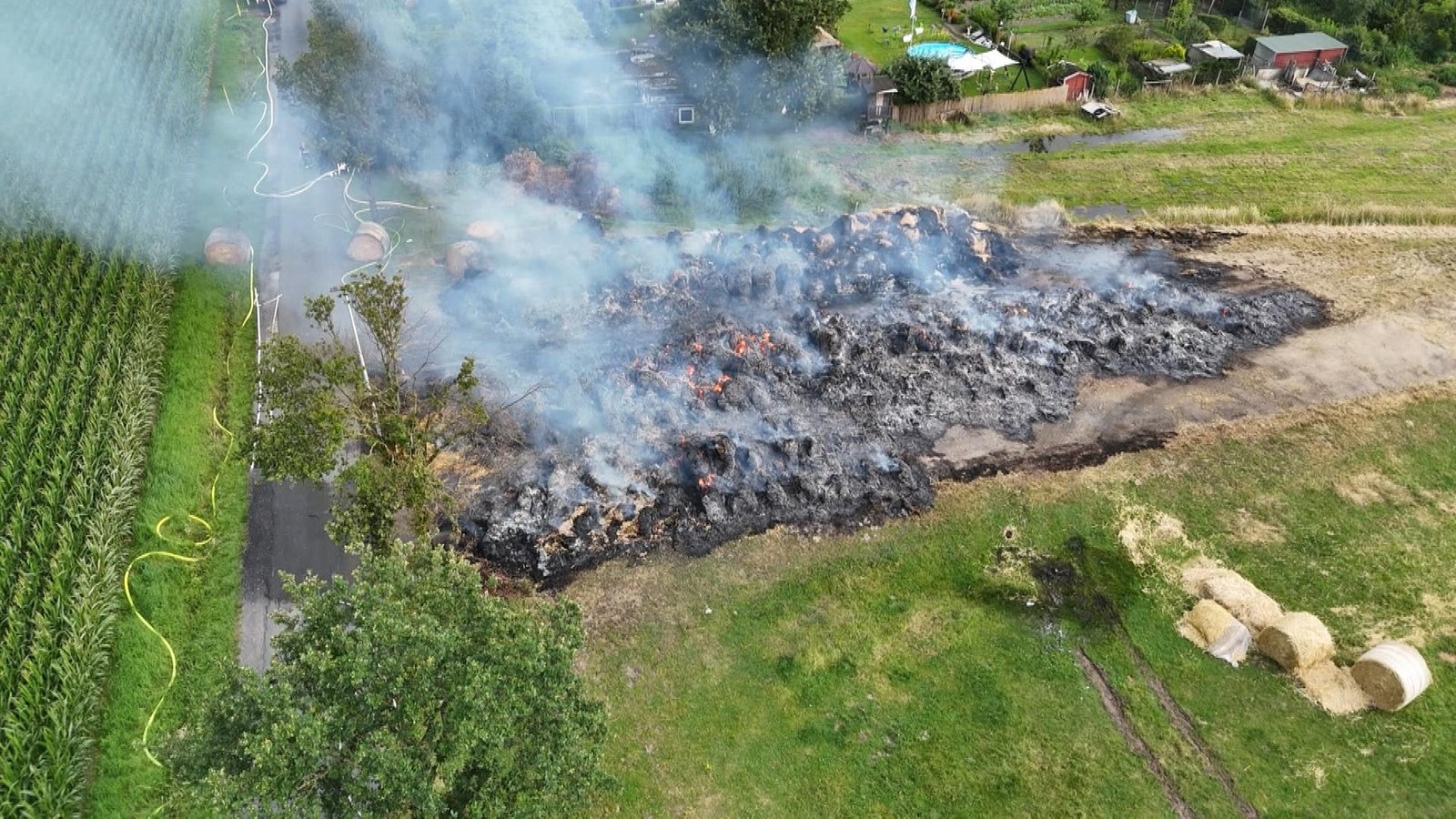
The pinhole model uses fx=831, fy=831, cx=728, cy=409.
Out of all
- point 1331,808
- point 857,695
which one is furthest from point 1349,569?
point 857,695

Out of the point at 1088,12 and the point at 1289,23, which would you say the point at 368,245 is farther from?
the point at 1289,23

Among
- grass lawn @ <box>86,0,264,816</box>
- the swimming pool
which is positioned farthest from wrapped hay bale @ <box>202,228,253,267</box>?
the swimming pool

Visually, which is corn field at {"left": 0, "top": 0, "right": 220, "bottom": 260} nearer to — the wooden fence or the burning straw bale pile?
the burning straw bale pile

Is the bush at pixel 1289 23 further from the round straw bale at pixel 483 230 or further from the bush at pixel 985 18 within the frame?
the round straw bale at pixel 483 230

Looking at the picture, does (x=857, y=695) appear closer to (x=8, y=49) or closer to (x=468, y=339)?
(x=468, y=339)

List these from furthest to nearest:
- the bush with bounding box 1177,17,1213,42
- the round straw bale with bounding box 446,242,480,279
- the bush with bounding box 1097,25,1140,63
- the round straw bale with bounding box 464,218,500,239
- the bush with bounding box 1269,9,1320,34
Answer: the bush with bounding box 1269,9,1320,34 < the bush with bounding box 1177,17,1213,42 < the bush with bounding box 1097,25,1140,63 < the round straw bale with bounding box 464,218,500,239 < the round straw bale with bounding box 446,242,480,279

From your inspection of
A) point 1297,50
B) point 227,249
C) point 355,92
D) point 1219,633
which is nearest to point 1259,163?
point 1297,50

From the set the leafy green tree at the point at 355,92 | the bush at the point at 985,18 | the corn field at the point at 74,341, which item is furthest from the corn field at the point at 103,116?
the bush at the point at 985,18

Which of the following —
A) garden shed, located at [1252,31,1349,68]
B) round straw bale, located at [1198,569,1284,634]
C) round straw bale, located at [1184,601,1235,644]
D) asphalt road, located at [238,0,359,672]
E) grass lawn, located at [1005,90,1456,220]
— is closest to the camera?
round straw bale, located at [1184,601,1235,644]
